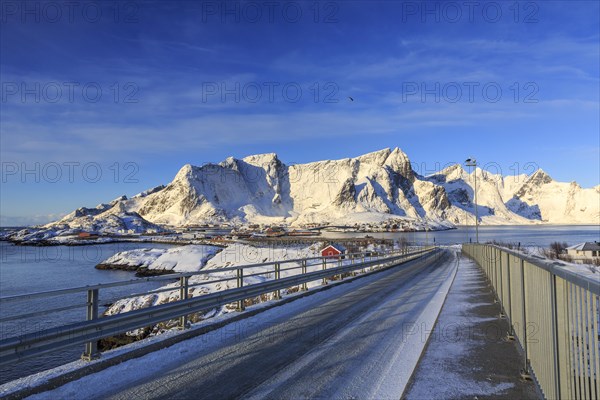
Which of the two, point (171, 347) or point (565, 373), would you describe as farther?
point (171, 347)

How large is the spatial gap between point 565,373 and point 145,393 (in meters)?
4.87

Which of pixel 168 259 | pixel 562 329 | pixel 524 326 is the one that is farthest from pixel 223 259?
pixel 562 329

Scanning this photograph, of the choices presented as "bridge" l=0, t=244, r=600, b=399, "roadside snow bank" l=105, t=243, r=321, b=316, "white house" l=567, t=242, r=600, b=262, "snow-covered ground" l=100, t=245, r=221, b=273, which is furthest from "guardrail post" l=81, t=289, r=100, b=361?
"white house" l=567, t=242, r=600, b=262

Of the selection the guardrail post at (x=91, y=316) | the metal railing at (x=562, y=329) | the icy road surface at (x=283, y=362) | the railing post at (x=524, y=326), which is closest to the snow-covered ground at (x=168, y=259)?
the icy road surface at (x=283, y=362)

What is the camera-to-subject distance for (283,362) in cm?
692

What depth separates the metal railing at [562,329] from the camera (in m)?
3.10

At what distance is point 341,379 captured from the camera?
6.12m

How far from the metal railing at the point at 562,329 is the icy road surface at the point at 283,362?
1848 millimetres

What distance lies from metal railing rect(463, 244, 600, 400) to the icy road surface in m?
1.85

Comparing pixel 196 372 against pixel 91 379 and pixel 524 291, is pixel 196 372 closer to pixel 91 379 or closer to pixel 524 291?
pixel 91 379

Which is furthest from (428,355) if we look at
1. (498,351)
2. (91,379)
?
(91,379)

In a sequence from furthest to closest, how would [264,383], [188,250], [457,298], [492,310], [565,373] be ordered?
[188,250] → [457,298] → [492,310] → [264,383] → [565,373]

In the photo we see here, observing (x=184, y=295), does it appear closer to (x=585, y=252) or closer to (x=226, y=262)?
(x=226, y=262)

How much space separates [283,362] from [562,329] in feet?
14.4
